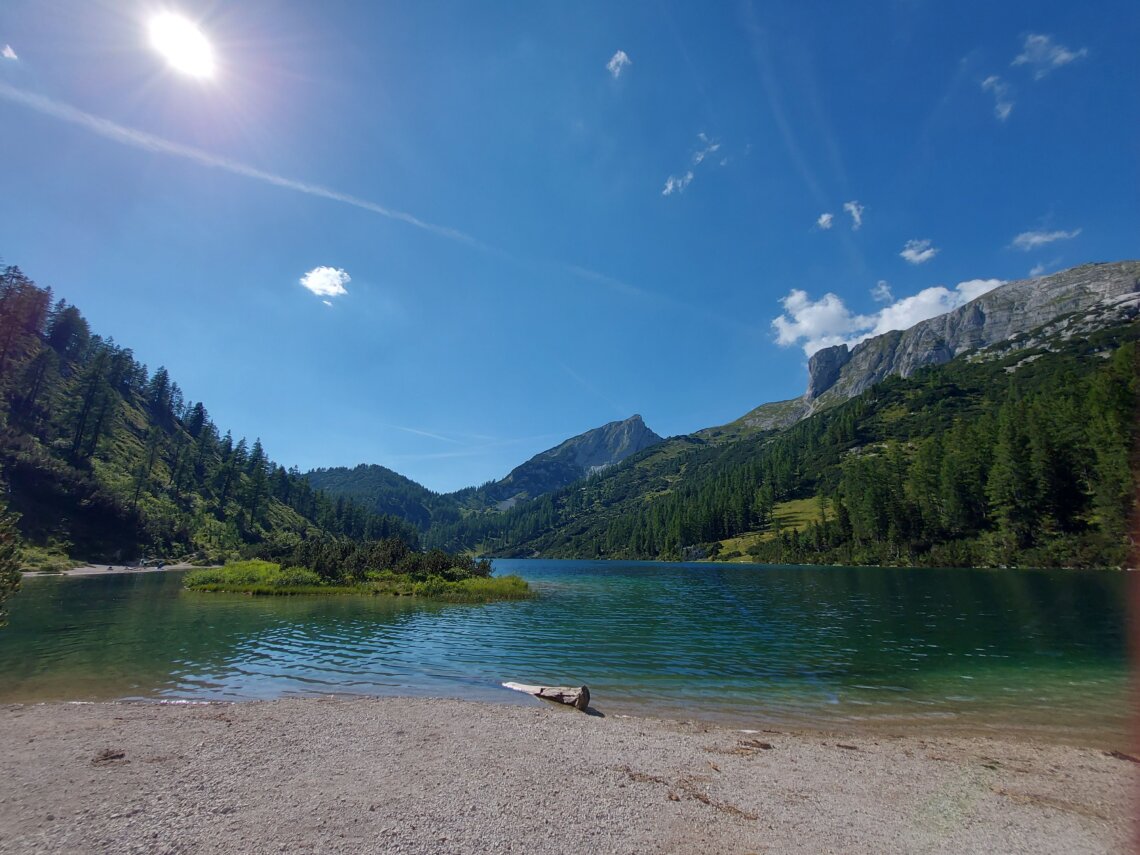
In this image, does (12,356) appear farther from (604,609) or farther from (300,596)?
(604,609)

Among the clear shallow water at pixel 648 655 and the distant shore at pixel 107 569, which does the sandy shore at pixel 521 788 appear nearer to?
the clear shallow water at pixel 648 655

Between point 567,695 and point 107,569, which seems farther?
point 107,569

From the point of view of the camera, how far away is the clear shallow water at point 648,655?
747 inches

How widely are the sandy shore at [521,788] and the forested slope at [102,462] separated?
3281 inches

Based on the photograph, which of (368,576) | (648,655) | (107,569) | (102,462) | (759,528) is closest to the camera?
(648,655)

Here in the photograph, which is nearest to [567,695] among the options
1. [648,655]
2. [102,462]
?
[648,655]

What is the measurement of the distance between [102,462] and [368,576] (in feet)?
342

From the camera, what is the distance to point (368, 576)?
6222 centimetres

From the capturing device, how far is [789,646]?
98.0 feet

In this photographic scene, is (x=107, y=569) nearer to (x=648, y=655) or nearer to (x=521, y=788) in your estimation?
(x=648, y=655)

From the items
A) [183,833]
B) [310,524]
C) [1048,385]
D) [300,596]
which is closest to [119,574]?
[300,596]

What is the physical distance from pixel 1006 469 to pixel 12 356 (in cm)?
21717

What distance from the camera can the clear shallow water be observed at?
1897 centimetres

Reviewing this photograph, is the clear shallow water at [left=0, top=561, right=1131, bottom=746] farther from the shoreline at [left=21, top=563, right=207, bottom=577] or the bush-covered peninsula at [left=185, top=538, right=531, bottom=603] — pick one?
the shoreline at [left=21, top=563, right=207, bottom=577]
